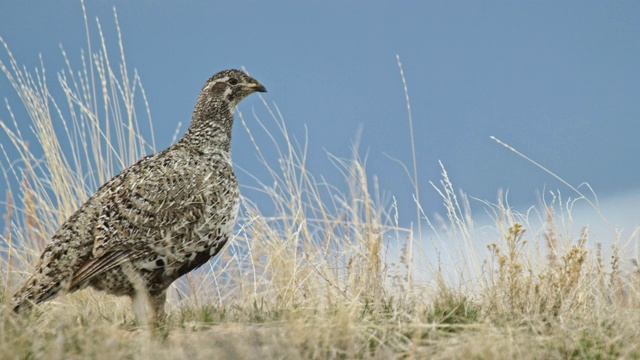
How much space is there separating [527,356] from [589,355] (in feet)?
1.54

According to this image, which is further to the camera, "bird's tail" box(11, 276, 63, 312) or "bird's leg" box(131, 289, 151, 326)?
"bird's leg" box(131, 289, 151, 326)

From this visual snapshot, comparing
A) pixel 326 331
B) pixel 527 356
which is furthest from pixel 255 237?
pixel 527 356

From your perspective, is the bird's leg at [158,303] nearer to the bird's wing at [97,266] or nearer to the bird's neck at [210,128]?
the bird's wing at [97,266]

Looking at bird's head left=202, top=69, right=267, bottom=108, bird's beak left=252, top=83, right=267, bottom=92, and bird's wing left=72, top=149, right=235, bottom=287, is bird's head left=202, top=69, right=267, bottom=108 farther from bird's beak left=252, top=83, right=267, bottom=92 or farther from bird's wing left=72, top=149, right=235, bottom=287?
bird's wing left=72, top=149, right=235, bottom=287

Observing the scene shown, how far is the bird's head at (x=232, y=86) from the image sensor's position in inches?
288

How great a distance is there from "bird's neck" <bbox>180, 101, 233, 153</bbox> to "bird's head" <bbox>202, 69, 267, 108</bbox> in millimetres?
91

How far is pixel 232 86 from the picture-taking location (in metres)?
7.36

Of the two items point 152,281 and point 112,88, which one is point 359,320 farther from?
point 112,88

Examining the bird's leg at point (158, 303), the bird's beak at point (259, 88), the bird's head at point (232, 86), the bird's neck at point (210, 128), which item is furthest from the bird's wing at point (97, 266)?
the bird's beak at point (259, 88)

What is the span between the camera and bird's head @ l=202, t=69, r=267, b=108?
7312 millimetres

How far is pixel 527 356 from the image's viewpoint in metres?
4.97

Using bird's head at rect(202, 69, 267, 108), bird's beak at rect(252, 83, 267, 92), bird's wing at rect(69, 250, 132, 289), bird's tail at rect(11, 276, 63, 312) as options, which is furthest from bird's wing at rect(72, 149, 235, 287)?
bird's beak at rect(252, 83, 267, 92)

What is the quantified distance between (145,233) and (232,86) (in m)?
1.82

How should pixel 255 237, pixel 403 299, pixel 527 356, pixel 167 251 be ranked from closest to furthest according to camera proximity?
pixel 527 356 → pixel 167 251 → pixel 403 299 → pixel 255 237
